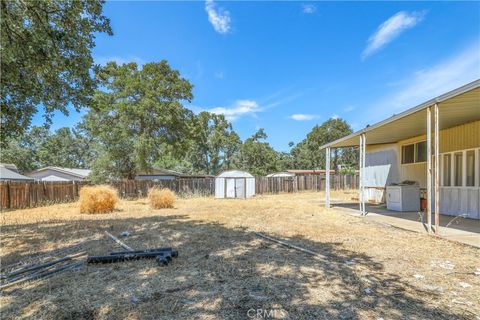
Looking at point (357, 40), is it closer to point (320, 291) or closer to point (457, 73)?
point (457, 73)

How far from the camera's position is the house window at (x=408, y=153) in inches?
411

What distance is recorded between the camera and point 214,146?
35.9m

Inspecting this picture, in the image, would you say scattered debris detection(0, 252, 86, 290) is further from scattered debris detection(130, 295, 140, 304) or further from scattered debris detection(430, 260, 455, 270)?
scattered debris detection(430, 260, 455, 270)

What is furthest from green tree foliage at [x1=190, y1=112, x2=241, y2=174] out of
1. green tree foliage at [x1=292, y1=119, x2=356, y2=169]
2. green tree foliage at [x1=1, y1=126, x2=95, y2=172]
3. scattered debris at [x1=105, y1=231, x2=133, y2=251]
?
scattered debris at [x1=105, y1=231, x2=133, y2=251]

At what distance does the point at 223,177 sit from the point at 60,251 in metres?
14.5

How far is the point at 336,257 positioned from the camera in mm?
4254

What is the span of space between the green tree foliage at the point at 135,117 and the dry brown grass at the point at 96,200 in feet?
21.3

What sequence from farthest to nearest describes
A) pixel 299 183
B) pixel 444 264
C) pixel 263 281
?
pixel 299 183 < pixel 444 264 < pixel 263 281

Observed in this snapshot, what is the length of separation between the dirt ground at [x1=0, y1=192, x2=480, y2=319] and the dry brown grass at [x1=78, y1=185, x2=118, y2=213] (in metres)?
4.29

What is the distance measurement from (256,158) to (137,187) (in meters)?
22.2

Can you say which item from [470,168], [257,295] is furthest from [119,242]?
[470,168]

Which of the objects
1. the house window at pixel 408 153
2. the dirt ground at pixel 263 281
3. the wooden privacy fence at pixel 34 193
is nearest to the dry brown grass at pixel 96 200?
the dirt ground at pixel 263 281

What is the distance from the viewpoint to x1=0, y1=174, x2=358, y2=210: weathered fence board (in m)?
13.0

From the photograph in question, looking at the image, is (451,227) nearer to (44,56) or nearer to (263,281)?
(263,281)
